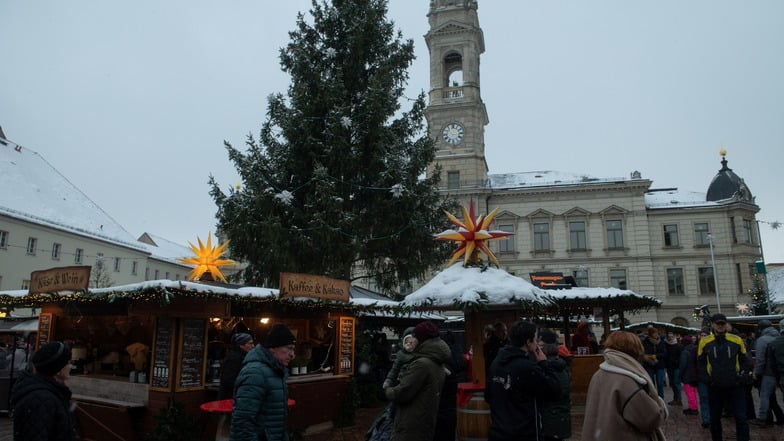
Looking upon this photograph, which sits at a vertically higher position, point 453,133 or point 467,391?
point 453,133

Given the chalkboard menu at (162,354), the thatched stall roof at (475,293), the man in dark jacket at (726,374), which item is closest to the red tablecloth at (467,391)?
the thatched stall roof at (475,293)

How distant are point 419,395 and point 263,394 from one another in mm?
1777

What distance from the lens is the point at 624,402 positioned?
148 inches

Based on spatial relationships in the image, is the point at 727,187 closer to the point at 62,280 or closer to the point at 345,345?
the point at 345,345

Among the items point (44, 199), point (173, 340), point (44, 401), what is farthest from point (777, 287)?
point (44, 199)

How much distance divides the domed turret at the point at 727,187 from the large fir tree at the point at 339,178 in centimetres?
3316

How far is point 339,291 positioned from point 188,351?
327 centimetres

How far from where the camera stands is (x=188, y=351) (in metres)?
9.23

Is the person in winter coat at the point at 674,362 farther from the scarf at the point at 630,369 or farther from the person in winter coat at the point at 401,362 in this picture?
the scarf at the point at 630,369

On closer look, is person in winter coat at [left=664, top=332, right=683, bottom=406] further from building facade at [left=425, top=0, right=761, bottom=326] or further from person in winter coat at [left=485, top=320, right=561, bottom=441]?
building facade at [left=425, top=0, right=761, bottom=326]

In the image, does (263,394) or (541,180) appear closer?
(263,394)

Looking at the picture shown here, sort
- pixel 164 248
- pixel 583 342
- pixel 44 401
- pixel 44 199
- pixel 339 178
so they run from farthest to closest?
1. pixel 164 248
2. pixel 44 199
3. pixel 339 178
4. pixel 583 342
5. pixel 44 401

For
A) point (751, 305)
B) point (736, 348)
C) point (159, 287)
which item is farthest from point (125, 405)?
→ point (751, 305)

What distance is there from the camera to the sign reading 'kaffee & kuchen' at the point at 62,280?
958 cm
